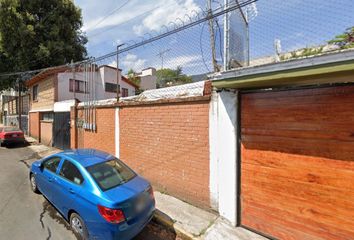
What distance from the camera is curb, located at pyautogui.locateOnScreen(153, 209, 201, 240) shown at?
453 centimetres

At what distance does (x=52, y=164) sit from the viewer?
5.59 m

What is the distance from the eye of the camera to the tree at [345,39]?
3.82 meters

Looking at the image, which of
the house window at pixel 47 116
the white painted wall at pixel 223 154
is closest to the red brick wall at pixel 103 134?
the white painted wall at pixel 223 154

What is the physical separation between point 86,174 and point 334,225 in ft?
14.7

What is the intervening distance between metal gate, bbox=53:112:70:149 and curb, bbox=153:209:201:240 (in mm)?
9018

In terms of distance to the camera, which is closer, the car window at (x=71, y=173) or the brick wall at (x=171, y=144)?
the car window at (x=71, y=173)

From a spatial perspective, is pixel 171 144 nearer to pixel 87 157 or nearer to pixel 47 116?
pixel 87 157

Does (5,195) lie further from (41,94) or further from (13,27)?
(13,27)

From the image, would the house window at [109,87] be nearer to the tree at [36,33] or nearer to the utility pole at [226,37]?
the tree at [36,33]

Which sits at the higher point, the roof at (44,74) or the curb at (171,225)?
the roof at (44,74)

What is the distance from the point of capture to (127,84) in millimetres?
21594

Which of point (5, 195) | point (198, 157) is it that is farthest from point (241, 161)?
point (5, 195)

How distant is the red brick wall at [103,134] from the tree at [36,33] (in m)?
11.1

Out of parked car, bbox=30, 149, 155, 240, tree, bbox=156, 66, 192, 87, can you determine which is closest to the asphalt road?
parked car, bbox=30, 149, 155, 240
